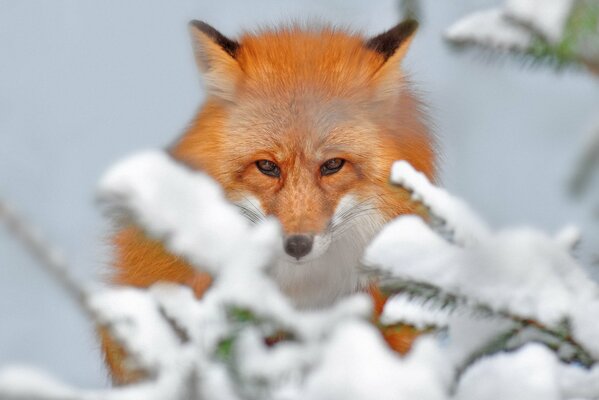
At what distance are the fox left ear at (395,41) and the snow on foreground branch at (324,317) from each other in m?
1.86

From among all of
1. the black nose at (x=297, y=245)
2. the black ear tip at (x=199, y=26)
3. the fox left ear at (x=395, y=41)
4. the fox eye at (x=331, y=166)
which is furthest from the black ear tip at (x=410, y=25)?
the black nose at (x=297, y=245)

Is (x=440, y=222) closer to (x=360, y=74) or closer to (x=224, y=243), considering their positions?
(x=224, y=243)

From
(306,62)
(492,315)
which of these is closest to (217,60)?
(306,62)

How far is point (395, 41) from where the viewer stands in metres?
3.31

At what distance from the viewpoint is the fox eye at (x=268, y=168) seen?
317 cm

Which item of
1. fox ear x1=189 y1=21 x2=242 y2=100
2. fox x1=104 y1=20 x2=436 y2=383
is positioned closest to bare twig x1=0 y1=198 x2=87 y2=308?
fox x1=104 y1=20 x2=436 y2=383

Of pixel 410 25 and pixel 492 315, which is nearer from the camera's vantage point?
pixel 492 315

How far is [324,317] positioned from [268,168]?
1986 mm

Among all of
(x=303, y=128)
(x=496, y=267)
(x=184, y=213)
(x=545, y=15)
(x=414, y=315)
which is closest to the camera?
(x=184, y=213)

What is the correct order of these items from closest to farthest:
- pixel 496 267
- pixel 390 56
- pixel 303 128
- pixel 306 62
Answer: pixel 496 267 < pixel 303 128 < pixel 306 62 < pixel 390 56

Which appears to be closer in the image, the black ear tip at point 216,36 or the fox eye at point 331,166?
the fox eye at point 331,166

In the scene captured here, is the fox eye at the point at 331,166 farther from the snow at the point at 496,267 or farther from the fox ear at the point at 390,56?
the snow at the point at 496,267

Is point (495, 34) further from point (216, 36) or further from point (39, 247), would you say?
point (216, 36)

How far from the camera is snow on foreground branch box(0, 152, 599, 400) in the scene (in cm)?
112
